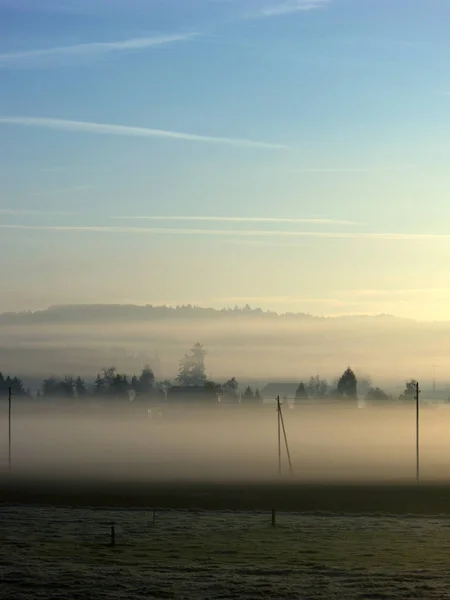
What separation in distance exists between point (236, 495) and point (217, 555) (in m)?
26.5

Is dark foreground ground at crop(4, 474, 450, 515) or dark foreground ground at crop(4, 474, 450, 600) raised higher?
dark foreground ground at crop(4, 474, 450, 600)

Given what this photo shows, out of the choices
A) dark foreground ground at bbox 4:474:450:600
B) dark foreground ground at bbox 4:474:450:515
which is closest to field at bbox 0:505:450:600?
dark foreground ground at bbox 4:474:450:600

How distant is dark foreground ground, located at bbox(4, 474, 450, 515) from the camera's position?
5681cm

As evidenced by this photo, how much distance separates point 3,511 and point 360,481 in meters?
34.8

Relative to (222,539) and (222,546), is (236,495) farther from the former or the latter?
(222,546)

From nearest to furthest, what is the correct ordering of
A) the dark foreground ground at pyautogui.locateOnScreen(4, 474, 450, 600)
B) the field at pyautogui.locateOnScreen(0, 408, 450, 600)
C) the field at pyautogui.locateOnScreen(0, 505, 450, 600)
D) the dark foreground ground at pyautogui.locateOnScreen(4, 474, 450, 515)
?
the field at pyautogui.locateOnScreen(0, 505, 450, 600) → the dark foreground ground at pyautogui.locateOnScreen(4, 474, 450, 600) → the field at pyautogui.locateOnScreen(0, 408, 450, 600) → the dark foreground ground at pyautogui.locateOnScreen(4, 474, 450, 515)

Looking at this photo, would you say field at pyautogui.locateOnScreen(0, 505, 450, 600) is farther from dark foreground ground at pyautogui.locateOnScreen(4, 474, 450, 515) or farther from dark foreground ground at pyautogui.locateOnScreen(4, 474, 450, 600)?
dark foreground ground at pyautogui.locateOnScreen(4, 474, 450, 515)

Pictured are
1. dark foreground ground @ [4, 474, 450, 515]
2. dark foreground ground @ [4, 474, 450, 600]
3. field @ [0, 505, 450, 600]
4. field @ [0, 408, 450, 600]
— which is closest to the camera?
field @ [0, 505, 450, 600]

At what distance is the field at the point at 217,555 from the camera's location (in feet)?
101

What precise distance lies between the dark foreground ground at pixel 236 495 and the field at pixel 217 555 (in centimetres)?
472

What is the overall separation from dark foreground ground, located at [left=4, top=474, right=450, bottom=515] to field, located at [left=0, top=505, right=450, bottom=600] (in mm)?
4718

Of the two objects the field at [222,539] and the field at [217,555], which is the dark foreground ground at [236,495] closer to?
the field at [222,539]

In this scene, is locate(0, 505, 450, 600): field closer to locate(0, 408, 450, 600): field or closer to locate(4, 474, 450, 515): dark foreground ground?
locate(0, 408, 450, 600): field

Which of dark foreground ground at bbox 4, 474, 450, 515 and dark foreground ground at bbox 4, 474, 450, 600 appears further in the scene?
dark foreground ground at bbox 4, 474, 450, 515
